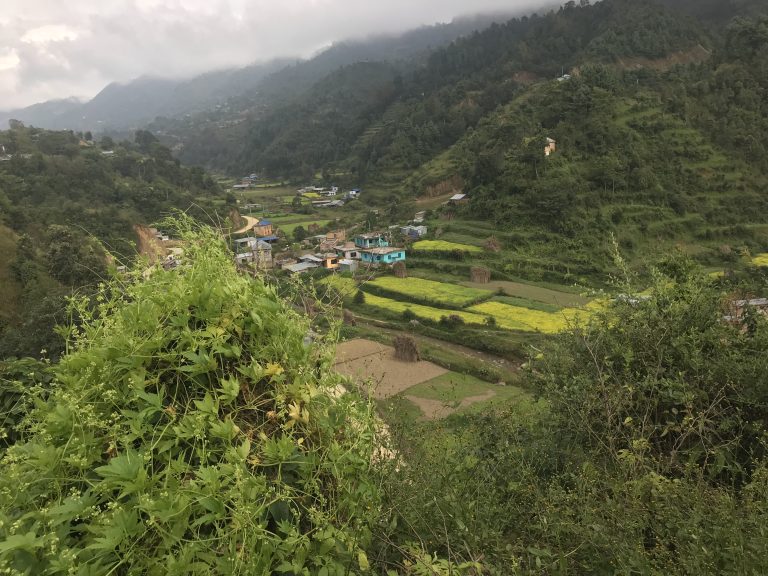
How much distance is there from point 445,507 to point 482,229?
3553 cm

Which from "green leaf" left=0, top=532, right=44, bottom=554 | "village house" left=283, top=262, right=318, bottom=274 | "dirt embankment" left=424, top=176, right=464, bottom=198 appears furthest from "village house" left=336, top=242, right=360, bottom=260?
"green leaf" left=0, top=532, right=44, bottom=554

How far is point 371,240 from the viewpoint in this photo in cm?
3991

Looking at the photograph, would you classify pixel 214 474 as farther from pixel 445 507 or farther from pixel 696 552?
pixel 696 552

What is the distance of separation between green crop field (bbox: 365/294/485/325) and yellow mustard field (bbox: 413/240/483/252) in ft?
21.8

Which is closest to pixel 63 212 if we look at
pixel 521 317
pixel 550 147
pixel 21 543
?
pixel 521 317

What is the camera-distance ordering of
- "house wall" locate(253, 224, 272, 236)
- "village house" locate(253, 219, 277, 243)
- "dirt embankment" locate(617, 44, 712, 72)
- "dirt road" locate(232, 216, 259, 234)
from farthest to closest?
1. "dirt embankment" locate(617, 44, 712, 72)
2. "dirt road" locate(232, 216, 259, 234)
3. "house wall" locate(253, 224, 272, 236)
4. "village house" locate(253, 219, 277, 243)

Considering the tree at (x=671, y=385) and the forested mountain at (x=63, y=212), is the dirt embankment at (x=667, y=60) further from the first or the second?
the tree at (x=671, y=385)

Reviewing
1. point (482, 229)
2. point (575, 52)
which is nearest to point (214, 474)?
point (482, 229)

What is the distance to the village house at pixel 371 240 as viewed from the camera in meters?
38.4

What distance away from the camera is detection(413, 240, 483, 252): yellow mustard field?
111ft

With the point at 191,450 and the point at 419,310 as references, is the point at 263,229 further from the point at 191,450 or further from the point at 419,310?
the point at 191,450

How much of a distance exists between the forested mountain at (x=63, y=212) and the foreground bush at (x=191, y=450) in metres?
0.45

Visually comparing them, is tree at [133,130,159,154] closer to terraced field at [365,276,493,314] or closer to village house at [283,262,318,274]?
village house at [283,262,318,274]

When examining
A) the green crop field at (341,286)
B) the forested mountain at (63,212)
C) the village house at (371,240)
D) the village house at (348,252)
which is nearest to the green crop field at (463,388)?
the forested mountain at (63,212)
